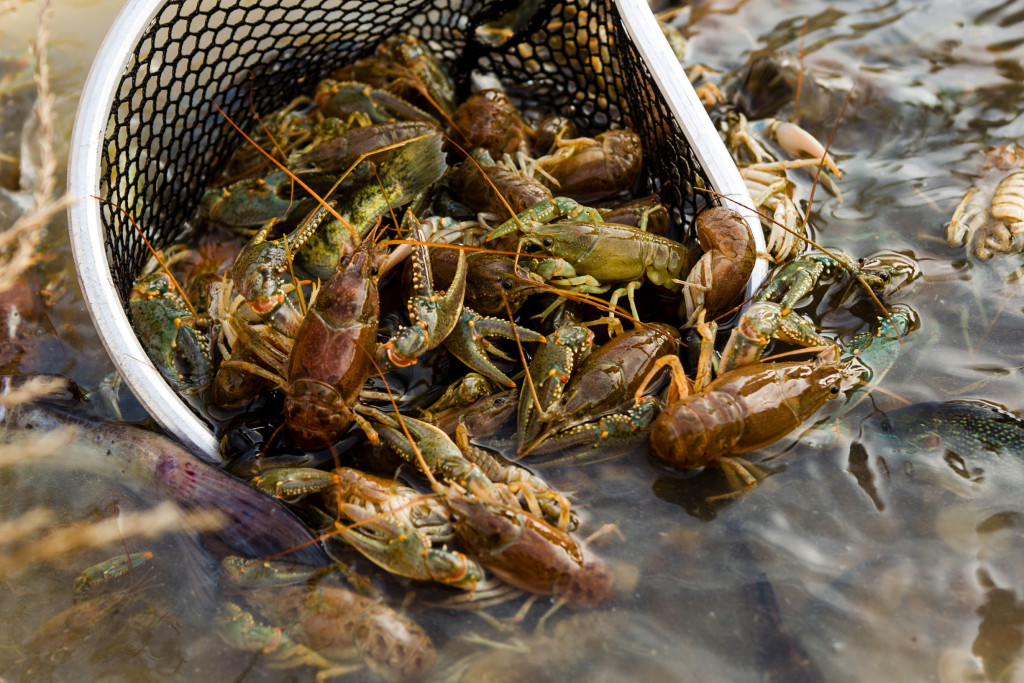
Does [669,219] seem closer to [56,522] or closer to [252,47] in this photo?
[252,47]

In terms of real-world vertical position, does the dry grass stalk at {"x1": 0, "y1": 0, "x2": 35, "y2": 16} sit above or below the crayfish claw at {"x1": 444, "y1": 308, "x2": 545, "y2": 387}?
above

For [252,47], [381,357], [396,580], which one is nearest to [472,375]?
[381,357]

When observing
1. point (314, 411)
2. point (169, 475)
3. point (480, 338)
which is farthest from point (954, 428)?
point (169, 475)

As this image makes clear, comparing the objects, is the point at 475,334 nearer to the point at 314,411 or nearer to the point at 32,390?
the point at 314,411

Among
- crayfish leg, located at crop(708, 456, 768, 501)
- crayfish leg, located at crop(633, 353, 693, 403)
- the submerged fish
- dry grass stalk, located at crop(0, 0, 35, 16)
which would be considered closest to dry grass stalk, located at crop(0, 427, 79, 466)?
dry grass stalk, located at crop(0, 0, 35, 16)

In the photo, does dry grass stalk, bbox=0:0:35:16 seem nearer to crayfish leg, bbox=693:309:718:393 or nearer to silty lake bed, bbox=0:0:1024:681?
silty lake bed, bbox=0:0:1024:681

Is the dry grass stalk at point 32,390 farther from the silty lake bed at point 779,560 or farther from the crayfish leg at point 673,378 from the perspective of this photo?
the crayfish leg at point 673,378
